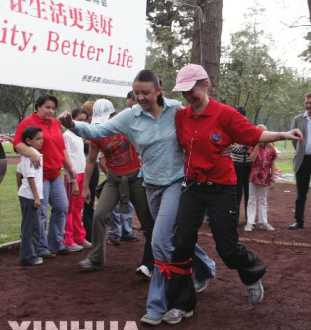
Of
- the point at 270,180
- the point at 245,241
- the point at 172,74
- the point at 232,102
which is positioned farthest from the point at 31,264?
the point at 232,102

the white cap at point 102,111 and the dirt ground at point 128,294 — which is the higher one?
the white cap at point 102,111

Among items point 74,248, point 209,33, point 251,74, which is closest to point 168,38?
point 251,74

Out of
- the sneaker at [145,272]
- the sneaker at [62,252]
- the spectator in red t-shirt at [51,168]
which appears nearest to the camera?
the sneaker at [145,272]

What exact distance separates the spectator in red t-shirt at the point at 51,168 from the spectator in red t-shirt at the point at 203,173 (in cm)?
231

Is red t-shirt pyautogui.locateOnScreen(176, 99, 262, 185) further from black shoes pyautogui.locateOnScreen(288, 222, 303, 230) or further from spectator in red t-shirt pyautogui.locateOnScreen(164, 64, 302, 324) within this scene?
black shoes pyautogui.locateOnScreen(288, 222, 303, 230)

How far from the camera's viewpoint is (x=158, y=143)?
4285mm

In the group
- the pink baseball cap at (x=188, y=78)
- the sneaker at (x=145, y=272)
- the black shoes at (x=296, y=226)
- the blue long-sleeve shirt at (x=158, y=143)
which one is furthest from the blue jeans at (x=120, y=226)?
the pink baseball cap at (x=188, y=78)

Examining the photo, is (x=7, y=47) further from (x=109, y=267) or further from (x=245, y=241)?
(x=245, y=241)

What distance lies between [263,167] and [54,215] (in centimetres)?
358

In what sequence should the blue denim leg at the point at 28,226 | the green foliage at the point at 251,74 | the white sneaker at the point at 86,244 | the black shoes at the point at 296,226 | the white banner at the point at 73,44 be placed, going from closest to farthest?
the white banner at the point at 73,44, the blue denim leg at the point at 28,226, the white sneaker at the point at 86,244, the black shoes at the point at 296,226, the green foliage at the point at 251,74

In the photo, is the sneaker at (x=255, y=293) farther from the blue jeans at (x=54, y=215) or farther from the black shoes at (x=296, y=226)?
the black shoes at (x=296, y=226)

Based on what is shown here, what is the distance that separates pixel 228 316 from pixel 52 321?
142cm

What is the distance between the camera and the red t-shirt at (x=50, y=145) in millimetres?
6129

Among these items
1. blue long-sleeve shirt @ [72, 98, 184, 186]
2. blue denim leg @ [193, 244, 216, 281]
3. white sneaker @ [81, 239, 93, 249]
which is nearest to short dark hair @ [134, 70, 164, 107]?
blue long-sleeve shirt @ [72, 98, 184, 186]
